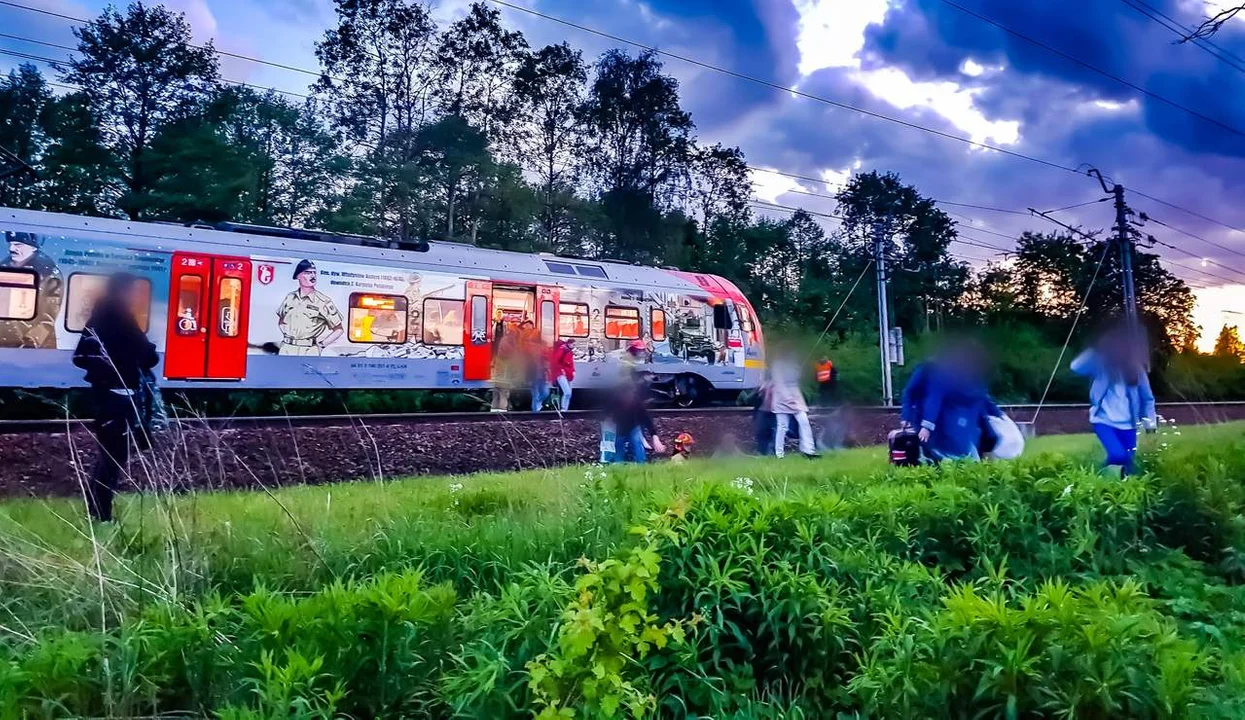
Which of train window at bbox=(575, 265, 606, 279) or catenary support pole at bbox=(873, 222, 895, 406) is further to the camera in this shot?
catenary support pole at bbox=(873, 222, 895, 406)

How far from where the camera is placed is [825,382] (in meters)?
15.0

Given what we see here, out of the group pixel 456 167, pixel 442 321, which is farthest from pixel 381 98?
pixel 442 321

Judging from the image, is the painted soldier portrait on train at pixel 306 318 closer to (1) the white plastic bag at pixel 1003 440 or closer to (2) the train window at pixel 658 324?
(2) the train window at pixel 658 324

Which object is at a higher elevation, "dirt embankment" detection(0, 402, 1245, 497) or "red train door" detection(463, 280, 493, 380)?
"red train door" detection(463, 280, 493, 380)

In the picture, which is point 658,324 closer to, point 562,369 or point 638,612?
point 562,369

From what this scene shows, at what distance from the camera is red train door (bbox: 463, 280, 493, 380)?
17609 millimetres

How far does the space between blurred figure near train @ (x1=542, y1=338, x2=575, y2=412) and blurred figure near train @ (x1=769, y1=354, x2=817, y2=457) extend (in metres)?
5.89

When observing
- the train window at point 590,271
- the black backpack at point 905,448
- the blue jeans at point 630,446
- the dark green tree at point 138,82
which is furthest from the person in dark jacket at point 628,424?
the dark green tree at point 138,82

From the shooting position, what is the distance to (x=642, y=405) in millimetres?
10773

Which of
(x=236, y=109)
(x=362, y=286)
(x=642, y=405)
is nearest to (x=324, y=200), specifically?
(x=236, y=109)

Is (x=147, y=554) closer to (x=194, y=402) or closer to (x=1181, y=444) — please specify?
(x=1181, y=444)

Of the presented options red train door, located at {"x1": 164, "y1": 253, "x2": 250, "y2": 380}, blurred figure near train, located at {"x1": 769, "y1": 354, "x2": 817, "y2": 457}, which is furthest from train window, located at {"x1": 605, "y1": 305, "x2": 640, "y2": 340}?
blurred figure near train, located at {"x1": 769, "y1": 354, "x2": 817, "y2": 457}

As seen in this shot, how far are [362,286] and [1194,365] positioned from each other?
1593 cm

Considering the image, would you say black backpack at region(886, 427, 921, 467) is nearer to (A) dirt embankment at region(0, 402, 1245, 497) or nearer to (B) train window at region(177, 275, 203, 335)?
(A) dirt embankment at region(0, 402, 1245, 497)
